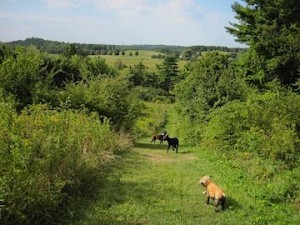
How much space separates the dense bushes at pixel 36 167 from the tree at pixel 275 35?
14.6m

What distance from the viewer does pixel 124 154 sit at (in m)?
18.9

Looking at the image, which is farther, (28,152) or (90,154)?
(90,154)

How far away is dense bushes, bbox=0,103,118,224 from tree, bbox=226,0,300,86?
573 inches

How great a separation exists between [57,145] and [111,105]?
13650 millimetres

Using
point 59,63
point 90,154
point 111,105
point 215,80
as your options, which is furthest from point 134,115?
point 59,63

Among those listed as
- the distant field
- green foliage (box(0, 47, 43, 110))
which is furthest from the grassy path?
the distant field

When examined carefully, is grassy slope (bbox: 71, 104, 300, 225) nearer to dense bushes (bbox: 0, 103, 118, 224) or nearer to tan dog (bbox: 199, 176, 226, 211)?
tan dog (bbox: 199, 176, 226, 211)

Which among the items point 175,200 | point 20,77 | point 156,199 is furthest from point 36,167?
point 20,77

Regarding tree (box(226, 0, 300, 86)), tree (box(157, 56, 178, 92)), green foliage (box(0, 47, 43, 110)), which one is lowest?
tree (box(157, 56, 178, 92))

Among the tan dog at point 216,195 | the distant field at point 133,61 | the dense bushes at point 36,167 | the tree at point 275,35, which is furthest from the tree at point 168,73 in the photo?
the tan dog at point 216,195

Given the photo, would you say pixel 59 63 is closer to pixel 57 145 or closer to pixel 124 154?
pixel 124 154

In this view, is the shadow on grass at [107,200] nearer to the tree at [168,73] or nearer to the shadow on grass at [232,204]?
the shadow on grass at [232,204]

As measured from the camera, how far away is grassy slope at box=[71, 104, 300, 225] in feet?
31.5

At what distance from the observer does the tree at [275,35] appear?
2180 cm
